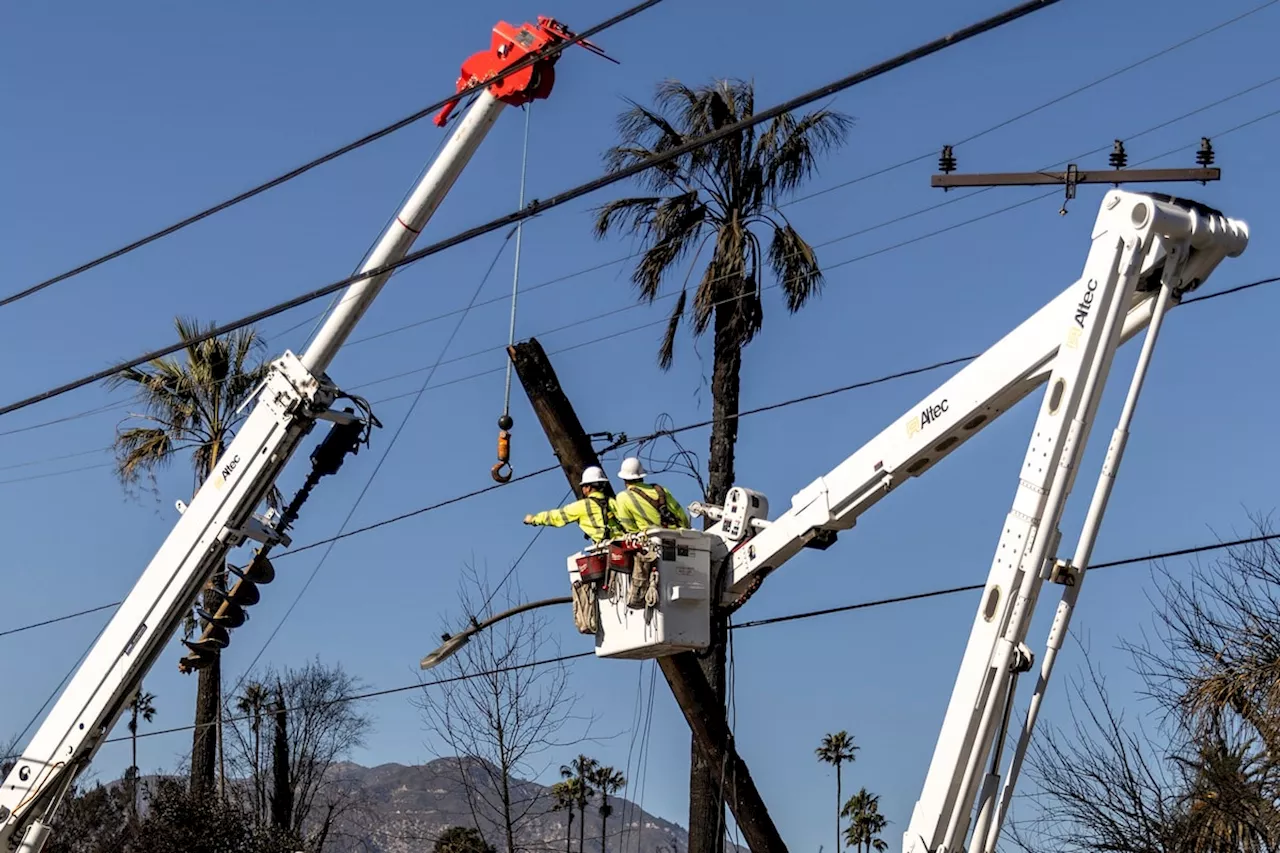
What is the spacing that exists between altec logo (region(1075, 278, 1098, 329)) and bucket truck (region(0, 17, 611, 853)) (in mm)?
7876

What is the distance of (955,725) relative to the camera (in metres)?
11.0

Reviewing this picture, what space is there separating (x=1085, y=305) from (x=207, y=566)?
32.3 ft

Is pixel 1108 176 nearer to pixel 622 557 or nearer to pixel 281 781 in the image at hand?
pixel 622 557

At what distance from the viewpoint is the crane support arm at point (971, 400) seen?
36.2ft

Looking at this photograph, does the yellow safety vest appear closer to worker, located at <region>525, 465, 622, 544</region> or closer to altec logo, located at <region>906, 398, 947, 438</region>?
worker, located at <region>525, 465, 622, 544</region>

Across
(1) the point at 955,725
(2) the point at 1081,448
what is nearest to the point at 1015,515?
(2) the point at 1081,448

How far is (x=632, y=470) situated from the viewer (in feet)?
48.9

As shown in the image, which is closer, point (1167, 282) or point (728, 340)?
point (1167, 282)

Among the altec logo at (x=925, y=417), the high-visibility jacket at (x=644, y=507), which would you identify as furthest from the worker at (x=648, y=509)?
the altec logo at (x=925, y=417)

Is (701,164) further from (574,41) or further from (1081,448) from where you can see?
(1081,448)

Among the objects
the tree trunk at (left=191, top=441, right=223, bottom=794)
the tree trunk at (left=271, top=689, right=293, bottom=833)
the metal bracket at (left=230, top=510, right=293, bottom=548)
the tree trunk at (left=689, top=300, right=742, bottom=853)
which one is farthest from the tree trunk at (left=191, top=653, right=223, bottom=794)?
the metal bracket at (left=230, top=510, right=293, bottom=548)

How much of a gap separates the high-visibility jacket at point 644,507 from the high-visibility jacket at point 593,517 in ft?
0.22

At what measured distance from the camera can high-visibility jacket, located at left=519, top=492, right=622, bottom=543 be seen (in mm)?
14320

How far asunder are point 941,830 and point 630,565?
11.2ft
